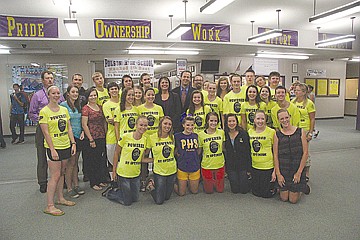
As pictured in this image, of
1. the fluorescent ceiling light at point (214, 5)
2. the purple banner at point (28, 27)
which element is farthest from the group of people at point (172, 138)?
the purple banner at point (28, 27)

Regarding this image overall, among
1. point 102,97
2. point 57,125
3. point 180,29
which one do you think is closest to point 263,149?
point 102,97

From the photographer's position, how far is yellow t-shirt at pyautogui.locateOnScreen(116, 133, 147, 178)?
3.42m

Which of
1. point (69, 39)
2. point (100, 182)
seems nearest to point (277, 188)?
point (100, 182)

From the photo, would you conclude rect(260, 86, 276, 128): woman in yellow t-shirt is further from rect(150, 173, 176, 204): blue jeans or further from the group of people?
rect(150, 173, 176, 204): blue jeans

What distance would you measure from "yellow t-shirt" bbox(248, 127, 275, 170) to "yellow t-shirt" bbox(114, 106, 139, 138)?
5.06 feet

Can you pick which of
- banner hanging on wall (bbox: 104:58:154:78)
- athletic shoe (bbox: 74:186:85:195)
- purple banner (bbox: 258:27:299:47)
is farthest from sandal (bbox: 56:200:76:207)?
banner hanging on wall (bbox: 104:58:154:78)

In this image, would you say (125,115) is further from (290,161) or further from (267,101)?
(290,161)

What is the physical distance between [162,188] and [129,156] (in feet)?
1.78

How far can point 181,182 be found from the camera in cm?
367

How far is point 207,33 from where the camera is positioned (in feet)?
23.3

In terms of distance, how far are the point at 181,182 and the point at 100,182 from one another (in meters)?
1.21

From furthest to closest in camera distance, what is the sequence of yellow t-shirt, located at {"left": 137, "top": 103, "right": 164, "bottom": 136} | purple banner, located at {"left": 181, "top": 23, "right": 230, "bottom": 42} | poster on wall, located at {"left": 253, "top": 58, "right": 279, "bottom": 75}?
poster on wall, located at {"left": 253, "top": 58, "right": 279, "bottom": 75} → purple banner, located at {"left": 181, "top": 23, "right": 230, "bottom": 42} → yellow t-shirt, located at {"left": 137, "top": 103, "right": 164, "bottom": 136}

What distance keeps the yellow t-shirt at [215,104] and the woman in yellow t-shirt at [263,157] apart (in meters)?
0.68

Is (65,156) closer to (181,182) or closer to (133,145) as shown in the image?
(133,145)
